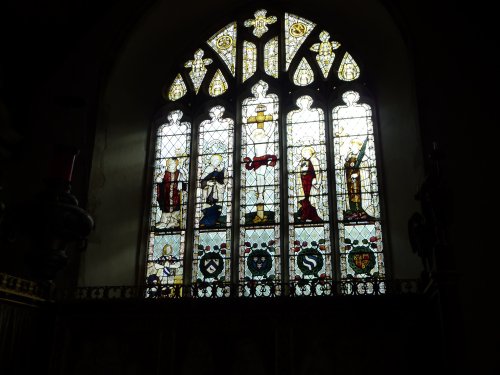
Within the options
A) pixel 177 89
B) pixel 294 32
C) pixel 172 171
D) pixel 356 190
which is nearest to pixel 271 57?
pixel 294 32

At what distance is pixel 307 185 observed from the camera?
8922 mm

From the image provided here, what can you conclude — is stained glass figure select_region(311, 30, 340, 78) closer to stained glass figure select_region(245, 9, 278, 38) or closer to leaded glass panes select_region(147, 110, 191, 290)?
stained glass figure select_region(245, 9, 278, 38)

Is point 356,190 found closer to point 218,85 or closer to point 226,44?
point 218,85

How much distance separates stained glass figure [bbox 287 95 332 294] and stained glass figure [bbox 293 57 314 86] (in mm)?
296

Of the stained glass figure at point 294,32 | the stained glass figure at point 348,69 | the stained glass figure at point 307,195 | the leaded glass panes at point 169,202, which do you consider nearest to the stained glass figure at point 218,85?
the leaded glass panes at point 169,202

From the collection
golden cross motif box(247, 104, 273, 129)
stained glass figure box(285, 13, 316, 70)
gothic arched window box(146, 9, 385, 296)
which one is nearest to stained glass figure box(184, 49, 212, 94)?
gothic arched window box(146, 9, 385, 296)

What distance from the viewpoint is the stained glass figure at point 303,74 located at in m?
9.81

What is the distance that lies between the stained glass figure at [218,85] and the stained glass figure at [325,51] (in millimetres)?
1503

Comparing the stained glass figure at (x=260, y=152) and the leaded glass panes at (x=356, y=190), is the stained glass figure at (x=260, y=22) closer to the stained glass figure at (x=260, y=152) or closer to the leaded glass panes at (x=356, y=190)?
the stained glass figure at (x=260, y=152)
